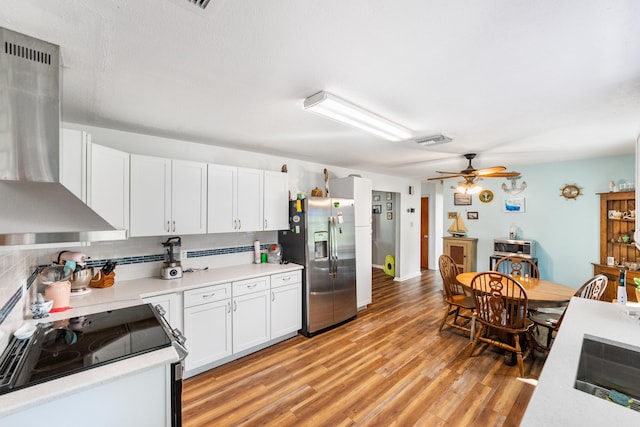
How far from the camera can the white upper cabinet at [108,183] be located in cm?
213

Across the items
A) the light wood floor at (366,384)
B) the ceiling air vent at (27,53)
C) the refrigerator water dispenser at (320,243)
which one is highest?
the ceiling air vent at (27,53)

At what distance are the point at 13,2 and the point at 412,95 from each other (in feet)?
6.75

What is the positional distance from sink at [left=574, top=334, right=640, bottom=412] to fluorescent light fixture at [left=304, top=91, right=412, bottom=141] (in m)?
1.98

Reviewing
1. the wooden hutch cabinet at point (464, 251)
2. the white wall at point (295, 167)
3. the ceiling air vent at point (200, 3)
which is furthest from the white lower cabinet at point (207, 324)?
the wooden hutch cabinet at point (464, 251)

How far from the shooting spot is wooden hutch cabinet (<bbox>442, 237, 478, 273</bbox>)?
529cm

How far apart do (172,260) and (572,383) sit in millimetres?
3096

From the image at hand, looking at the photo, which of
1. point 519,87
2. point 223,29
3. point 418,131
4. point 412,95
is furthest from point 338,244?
point 223,29

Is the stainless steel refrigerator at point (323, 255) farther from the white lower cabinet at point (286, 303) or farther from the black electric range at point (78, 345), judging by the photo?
the black electric range at point (78, 345)

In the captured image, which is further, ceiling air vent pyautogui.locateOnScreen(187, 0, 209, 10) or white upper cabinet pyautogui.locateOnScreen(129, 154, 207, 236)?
white upper cabinet pyautogui.locateOnScreen(129, 154, 207, 236)

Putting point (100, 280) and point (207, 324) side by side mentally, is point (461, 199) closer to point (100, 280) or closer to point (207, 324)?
point (207, 324)

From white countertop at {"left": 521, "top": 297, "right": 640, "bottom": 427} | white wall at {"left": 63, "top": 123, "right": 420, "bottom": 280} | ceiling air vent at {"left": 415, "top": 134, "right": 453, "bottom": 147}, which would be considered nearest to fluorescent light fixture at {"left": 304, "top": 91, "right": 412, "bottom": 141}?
ceiling air vent at {"left": 415, "top": 134, "right": 453, "bottom": 147}

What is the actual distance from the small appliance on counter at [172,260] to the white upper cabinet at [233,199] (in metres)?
0.37

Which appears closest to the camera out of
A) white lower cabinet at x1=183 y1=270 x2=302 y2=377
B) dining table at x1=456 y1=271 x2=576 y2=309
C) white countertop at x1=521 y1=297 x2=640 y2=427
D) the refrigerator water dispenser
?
white countertop at x1=521 y1=297 x2=640 y2=427

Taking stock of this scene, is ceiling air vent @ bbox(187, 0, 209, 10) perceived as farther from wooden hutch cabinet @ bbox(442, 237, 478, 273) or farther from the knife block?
wooden hutch cabinet @ bbox(442, 237, 478, 273)
